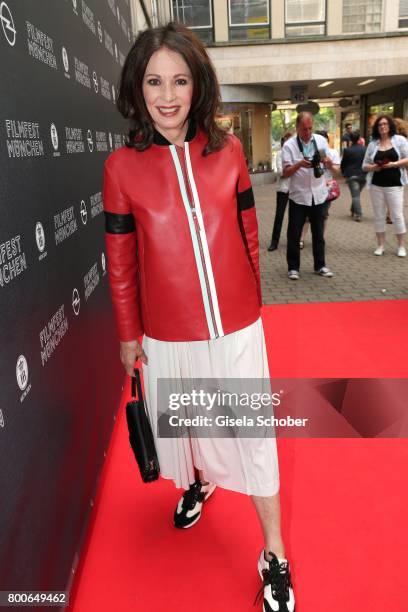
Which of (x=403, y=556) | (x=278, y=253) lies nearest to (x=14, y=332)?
(x=403, y=556)

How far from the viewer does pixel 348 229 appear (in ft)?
31.4

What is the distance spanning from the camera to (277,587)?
1.95m

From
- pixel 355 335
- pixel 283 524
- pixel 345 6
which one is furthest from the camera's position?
pixel 345 6

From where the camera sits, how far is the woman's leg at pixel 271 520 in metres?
2.00

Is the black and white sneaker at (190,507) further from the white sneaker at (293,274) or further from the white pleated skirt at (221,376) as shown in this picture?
the white sneaker at (293,274)

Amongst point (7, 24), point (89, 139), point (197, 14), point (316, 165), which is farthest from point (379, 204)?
point (197, 14)

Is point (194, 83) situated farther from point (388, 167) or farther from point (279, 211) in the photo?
point (279, 211)

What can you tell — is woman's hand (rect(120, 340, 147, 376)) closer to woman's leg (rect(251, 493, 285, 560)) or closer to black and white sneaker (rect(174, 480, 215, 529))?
woman's leg (rect(251, 493, 285, 560))

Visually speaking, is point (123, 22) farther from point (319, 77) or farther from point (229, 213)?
point (319, 77)

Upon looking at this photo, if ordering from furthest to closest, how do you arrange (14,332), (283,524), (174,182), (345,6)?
(345,6)
(283,524)
(174,182)
(14,332)

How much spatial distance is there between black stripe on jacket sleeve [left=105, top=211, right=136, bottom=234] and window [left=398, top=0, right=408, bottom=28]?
20015 mm

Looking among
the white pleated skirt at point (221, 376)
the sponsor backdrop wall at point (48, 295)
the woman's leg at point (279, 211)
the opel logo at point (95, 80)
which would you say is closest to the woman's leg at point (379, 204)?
the woman's leg at point (279, 211)

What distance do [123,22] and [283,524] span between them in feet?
14.8

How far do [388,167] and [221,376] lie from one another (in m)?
5.34
